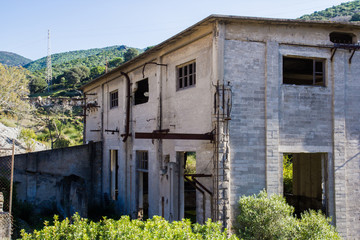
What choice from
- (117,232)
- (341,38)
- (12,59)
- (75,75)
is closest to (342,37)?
(341,38)

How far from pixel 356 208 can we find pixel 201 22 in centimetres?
748

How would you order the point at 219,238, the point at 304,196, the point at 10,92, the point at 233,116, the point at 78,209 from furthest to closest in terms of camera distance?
1. the point at 10,92
2. the point at 304,196
3. the point at 78,209
4. the point at 233,116
5. the point at 219,238

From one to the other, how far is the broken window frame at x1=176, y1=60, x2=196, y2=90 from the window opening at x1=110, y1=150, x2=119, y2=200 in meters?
7.75

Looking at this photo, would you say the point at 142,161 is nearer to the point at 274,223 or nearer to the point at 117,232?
the point at 274,223

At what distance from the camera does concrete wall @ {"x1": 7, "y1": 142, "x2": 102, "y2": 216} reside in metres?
15.4

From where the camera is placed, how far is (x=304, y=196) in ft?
54.5

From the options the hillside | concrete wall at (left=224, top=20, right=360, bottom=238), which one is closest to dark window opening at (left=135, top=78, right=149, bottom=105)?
concrete wall at (left=224, top=20, right=360, bottom=238)

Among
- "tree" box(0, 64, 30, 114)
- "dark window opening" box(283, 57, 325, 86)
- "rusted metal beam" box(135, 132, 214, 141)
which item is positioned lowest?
"rusted metal beam" box(135, 132, 214, 141)

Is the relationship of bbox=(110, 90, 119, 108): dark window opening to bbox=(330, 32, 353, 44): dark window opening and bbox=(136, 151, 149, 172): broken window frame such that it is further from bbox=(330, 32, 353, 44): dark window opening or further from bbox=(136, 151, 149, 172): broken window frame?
bbox=(330, 32, 353, 44): dark window opening

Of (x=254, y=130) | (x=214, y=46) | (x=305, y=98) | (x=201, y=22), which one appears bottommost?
(x=254, y=130)

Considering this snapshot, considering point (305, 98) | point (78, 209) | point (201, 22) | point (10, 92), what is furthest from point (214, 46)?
point (10, 92)

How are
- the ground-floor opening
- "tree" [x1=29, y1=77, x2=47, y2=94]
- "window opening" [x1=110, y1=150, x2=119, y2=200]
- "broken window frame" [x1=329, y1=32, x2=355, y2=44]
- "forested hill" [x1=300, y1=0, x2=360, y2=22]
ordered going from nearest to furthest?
1. "broken window frame" [x1=329, y1=32, x2=355, y2=44]
2. the ground-floor opening
3. "window opening" [x1=110, y1=150, x2=119, y2=200]
4. "tree" [x1=29, y1=77, x2=47, y2=94]
5. "forested hill" [x1=300, y1=0, x2=360, y2=22]

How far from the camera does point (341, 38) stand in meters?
12.1

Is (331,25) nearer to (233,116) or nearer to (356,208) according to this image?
(233,116)
